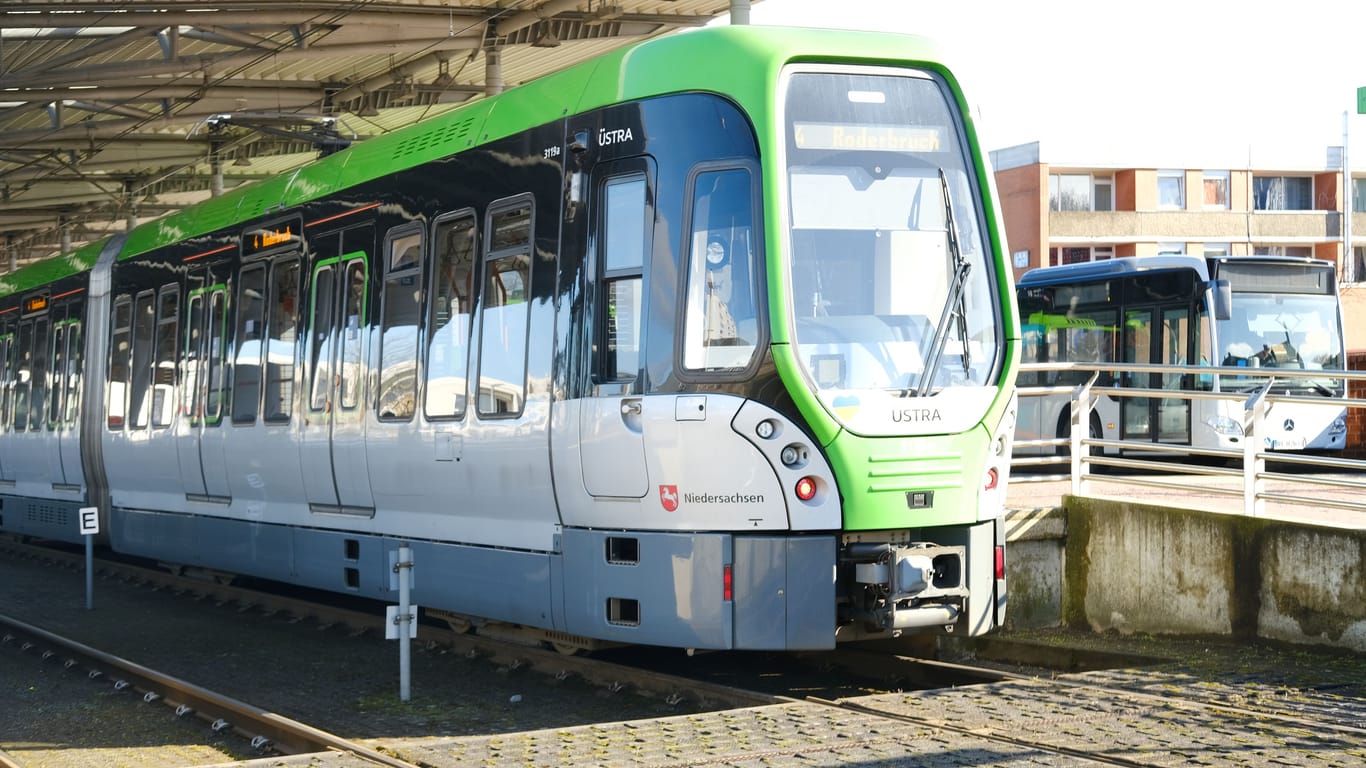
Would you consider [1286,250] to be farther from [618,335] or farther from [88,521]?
[618,335]

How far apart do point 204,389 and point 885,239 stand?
26.7 ft

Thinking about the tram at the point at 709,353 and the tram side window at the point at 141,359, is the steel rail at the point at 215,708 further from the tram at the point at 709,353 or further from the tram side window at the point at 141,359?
the tram side window at the point at 141,359

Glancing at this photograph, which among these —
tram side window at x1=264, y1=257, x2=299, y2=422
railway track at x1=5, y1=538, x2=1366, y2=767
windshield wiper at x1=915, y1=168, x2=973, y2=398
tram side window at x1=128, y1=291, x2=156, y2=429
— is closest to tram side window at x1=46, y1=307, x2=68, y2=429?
tram side window at x1=128, y1=291, x2=156, y2=429

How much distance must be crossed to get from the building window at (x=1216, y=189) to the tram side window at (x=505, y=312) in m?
56.2

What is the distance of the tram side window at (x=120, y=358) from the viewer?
17.3 metres

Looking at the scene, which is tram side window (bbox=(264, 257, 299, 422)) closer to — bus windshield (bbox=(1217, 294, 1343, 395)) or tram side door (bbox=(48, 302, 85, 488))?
tram side door (bbox=(48, 302, 85, 488))

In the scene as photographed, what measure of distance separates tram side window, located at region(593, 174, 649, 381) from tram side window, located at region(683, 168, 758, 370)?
1.22 ft

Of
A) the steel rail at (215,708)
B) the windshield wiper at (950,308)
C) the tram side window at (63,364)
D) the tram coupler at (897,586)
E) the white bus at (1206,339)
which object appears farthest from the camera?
the white bus at (1206,339)

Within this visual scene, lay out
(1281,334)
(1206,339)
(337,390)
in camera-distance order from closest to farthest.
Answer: (337,390)
(1206,339)
(1281,334)

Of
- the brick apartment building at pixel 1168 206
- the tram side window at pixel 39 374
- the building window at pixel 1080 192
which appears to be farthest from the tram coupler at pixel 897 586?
the building window at pixel 1080 192

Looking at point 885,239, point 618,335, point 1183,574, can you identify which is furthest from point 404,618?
point 1183,574

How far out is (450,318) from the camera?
35.9ft

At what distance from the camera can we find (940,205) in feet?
30.8

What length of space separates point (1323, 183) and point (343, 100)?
46456 millimetres
